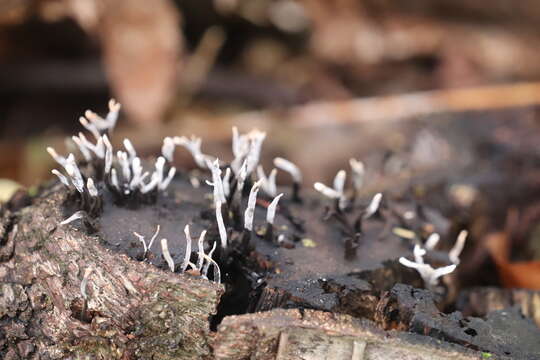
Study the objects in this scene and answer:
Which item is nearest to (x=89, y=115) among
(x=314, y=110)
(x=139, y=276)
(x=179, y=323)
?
(x=139, y=276)

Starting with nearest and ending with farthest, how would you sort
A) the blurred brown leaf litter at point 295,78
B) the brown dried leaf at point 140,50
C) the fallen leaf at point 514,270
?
the fallen leaf at point 514,270, the blurred brown leaf litter at point 295,78, the brown dried leaf at point 140,50

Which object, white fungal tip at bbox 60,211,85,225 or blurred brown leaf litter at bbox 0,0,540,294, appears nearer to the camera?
white fungal tip at bbox 60,211,85,225

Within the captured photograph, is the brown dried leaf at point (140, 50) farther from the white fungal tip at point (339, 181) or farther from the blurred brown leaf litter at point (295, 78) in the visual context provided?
the white fungal tip at point (339, 181)

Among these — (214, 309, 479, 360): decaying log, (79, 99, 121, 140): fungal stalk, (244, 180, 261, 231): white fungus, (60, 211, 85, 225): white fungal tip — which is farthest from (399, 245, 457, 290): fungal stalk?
(79, 99, 121, 140): fungal stalk

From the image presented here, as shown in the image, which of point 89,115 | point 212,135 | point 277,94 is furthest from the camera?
point 277,94

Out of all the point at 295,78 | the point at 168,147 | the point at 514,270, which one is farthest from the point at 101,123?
the point at 295,78

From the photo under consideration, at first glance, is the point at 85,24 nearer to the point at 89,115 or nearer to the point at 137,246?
the point at 89,115

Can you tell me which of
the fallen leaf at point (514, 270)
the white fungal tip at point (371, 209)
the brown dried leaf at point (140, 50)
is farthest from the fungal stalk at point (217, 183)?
the brown dried leaf at point (140, 50)

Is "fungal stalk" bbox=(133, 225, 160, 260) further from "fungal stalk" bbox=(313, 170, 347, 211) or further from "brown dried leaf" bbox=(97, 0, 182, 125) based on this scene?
"brown dried leaf" bbox=(97, 0, 182, 125)

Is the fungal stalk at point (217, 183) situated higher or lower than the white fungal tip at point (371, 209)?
lower
